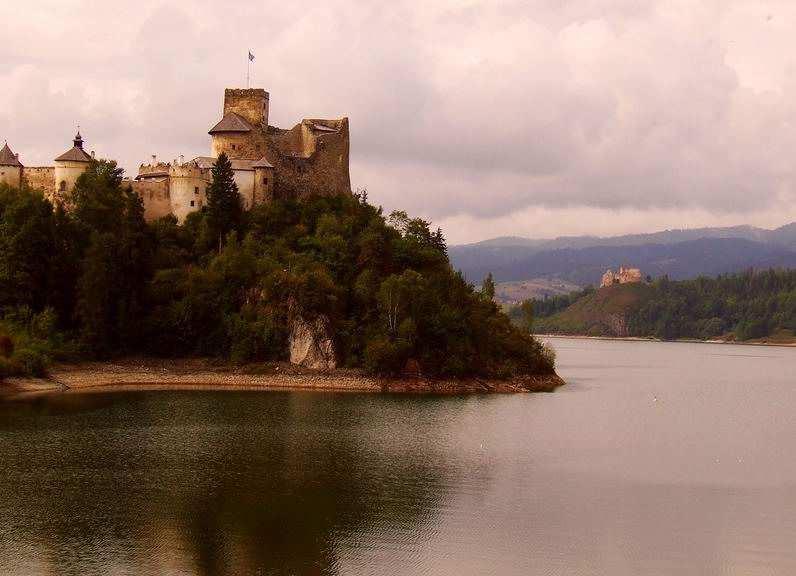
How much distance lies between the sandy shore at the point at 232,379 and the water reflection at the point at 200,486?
10301 millimetres

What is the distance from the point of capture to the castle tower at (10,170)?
242 feet

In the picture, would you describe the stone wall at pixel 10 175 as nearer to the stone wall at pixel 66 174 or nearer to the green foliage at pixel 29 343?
the stone wall at pixel 66 174

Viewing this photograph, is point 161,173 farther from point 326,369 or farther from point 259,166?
point 326,369

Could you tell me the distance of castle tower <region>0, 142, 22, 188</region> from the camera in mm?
73875

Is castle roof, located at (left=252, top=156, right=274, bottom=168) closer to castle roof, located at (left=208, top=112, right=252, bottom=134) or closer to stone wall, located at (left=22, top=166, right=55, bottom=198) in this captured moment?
castle roof, located at (left=208, top=112, right=252, bottom=134)

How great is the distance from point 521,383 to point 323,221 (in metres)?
19.3

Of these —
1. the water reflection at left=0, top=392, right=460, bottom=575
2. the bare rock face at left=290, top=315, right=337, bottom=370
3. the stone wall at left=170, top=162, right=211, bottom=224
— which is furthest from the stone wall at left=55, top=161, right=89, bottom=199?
the water reflection at left=0, top=392, right=460, bottom=575

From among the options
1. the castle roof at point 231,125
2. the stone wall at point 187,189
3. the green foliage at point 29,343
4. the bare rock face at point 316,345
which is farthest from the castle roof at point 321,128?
the green foliage at point 29,343

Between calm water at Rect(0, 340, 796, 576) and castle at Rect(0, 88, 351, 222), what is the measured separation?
19167 mm

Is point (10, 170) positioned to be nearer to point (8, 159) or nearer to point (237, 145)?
point (8, 159)

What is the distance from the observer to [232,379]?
68500mm

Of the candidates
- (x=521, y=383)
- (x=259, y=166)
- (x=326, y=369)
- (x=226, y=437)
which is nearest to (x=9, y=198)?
(x=259, y=166)

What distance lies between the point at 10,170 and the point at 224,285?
18.2 metres

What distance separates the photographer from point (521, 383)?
7438 centimetres
